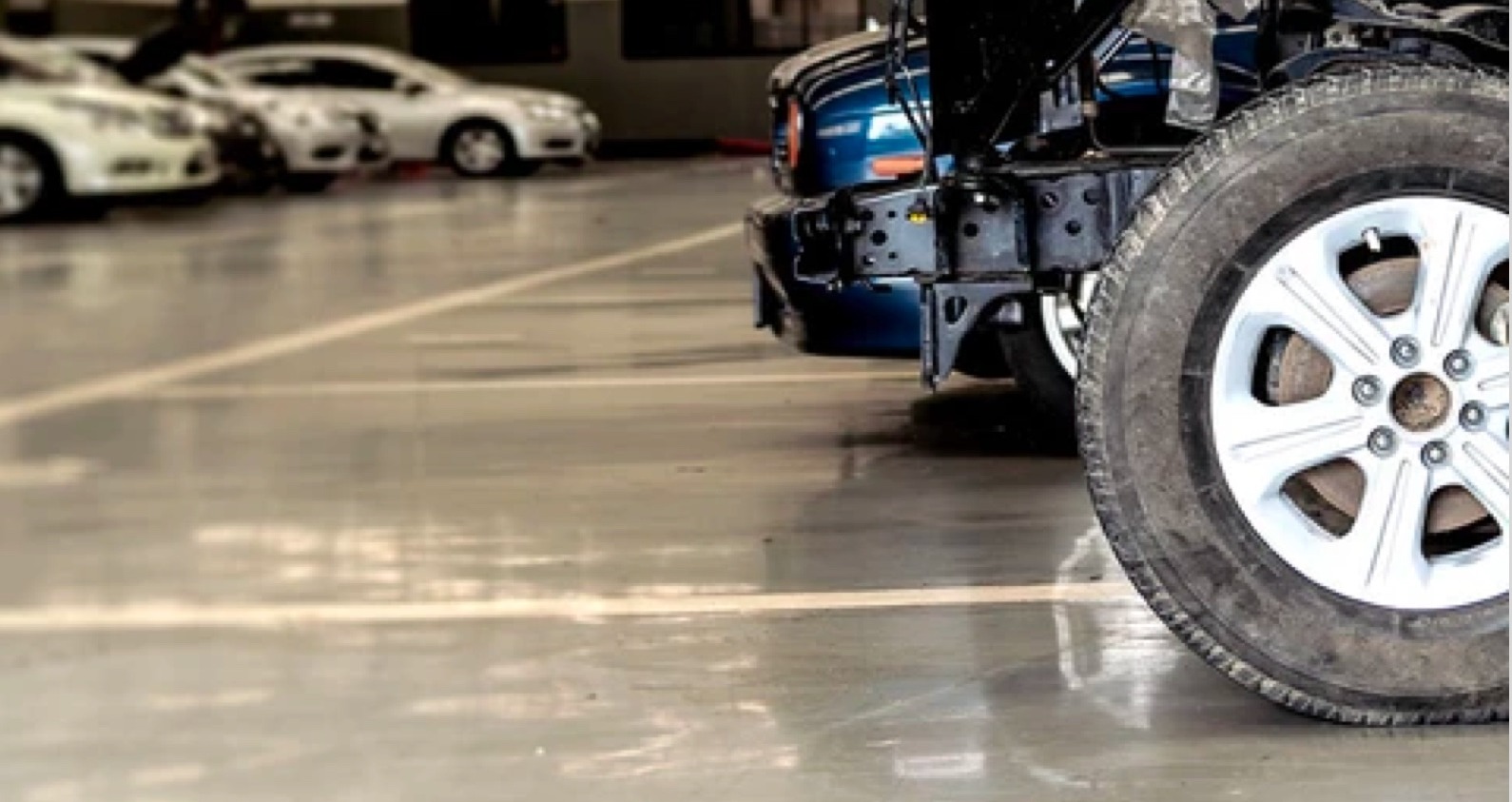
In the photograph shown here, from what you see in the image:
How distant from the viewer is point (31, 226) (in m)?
20.1

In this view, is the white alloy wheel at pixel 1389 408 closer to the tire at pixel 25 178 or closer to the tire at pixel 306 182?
the tire at pixel 25 178

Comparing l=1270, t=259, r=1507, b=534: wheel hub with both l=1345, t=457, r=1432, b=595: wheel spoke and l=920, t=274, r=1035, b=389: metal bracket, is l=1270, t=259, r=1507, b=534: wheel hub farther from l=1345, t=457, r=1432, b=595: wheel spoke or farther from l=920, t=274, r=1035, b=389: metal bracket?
l=920, t=274, r=1035, b=389: metal bracket

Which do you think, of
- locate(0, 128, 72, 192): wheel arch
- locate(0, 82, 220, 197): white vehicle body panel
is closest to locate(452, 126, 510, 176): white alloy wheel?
locate(0, 82, 220, 197): white vehicle body panel

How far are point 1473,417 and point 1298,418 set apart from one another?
0.29 meters

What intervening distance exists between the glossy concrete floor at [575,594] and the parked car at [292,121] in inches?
543

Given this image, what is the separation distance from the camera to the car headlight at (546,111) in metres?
29.0

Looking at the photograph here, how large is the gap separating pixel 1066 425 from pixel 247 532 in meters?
2.31

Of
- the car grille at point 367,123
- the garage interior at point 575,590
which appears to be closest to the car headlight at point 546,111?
the car grille at point 367,123

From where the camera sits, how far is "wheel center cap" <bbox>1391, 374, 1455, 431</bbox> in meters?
4.33

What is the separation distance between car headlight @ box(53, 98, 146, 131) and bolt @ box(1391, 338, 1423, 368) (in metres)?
17.6

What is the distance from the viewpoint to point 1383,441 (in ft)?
14.2

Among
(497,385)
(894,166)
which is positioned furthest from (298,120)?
(894,166)

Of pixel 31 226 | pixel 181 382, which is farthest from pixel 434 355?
pixel 31 226

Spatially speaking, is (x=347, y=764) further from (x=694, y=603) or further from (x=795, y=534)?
(x=795, y=534)
